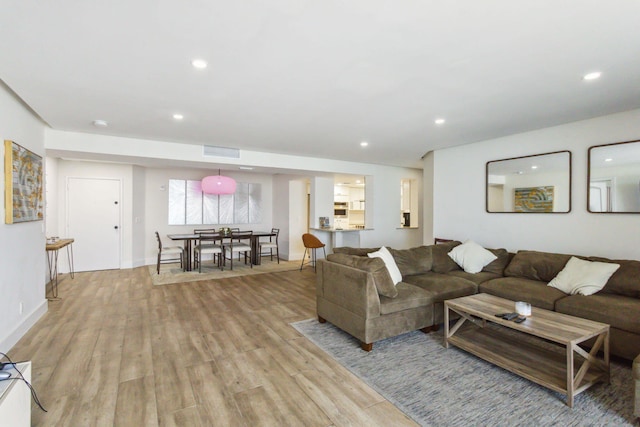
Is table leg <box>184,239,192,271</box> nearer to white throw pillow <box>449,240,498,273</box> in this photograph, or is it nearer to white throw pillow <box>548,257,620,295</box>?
white throw pillow <box>449,240,498,273</box>

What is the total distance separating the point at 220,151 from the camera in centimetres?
510

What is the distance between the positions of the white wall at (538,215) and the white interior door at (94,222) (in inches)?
258

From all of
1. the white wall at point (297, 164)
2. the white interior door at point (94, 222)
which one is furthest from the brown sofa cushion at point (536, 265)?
the white interior door at point (94, 222)

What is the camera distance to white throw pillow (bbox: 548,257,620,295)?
304cm

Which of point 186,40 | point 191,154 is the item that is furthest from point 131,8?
point 191,154

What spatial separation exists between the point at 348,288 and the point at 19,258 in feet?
11.0

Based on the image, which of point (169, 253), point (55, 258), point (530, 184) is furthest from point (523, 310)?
point (55, 258)

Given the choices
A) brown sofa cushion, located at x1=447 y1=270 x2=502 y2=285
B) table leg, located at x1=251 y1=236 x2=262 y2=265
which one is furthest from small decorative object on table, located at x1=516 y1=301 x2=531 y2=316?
table leg, located at x1=251 y1=236 x2=262 y2=265

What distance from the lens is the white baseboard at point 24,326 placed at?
2770mm

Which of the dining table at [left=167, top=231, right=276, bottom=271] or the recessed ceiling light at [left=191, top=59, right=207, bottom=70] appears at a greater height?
the recessed ceiling light at [left=191, top=59, right=207, bottom=70]

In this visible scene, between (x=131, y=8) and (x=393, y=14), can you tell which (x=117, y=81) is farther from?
(x=393, y=14)

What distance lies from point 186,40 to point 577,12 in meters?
2.33

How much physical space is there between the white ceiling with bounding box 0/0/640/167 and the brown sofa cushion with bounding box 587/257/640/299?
5.54 feet

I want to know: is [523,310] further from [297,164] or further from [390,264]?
[297,164]
